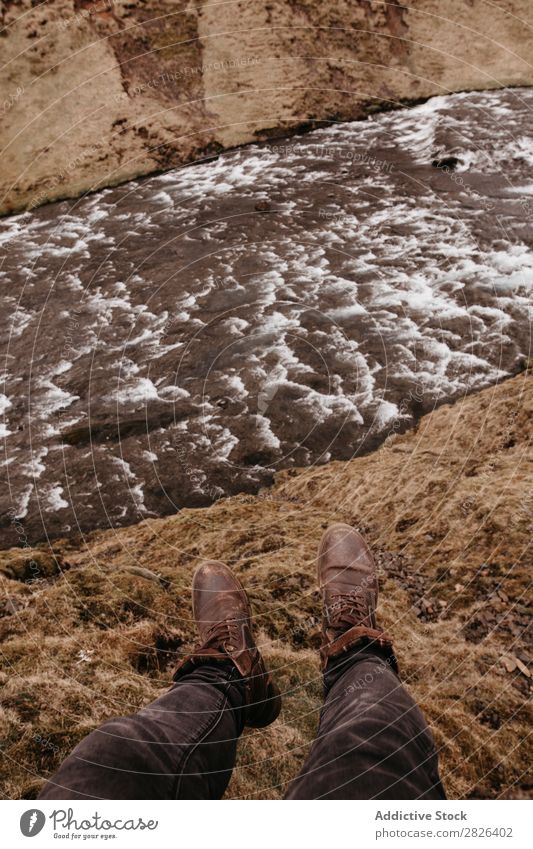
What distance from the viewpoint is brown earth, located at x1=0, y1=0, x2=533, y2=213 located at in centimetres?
940

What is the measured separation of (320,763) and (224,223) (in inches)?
277

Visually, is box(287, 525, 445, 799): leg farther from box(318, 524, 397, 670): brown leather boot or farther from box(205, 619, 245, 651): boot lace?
box(205, 619, 245, 651): boot lace

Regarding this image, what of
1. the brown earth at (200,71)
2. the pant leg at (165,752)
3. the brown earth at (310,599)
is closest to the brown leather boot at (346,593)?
the brown earth at (310,599)

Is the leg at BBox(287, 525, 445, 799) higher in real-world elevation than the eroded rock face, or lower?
lower

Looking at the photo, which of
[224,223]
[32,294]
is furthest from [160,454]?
[224,223]

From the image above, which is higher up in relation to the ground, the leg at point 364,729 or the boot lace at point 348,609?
the leg at point 364,729

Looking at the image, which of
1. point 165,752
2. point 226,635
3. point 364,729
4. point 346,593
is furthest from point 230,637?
point 364,729

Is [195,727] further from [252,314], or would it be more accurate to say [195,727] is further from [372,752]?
[252,314]

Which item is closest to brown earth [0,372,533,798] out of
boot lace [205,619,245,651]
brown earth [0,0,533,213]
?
boot lace [205,619,245,651]

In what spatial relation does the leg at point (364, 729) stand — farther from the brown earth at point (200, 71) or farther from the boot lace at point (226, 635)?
the brown earth at point (200, 71)

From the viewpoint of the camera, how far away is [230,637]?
3.52 m

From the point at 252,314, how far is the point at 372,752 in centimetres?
491

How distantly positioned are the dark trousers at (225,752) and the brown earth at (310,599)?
421 millimetres

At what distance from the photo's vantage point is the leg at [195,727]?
243 centimetres
